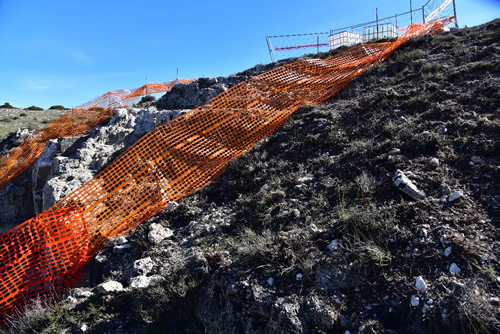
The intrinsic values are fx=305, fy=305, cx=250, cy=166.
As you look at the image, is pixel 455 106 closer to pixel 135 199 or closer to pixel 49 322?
pixel 135 199

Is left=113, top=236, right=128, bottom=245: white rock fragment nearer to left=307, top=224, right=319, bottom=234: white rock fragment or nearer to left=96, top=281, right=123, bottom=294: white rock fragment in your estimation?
left=96, top=281, right=123, bottom=294: white rock fragment

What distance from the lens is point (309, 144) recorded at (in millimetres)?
5527

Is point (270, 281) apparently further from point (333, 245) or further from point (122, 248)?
point (122, 248)

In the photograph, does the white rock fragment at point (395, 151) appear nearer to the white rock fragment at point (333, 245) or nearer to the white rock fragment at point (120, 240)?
the white rock fragment at point (333, 245)

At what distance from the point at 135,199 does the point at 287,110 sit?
153 inches

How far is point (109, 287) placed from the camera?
3.68m

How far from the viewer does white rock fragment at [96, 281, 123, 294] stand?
365 centimetres

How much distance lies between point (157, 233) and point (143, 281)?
974 mm

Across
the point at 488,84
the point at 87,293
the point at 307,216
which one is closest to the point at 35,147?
the point at 87,293

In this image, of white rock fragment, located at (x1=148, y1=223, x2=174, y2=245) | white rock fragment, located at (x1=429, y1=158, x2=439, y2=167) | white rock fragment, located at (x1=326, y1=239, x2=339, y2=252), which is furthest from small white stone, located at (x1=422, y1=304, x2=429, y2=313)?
white rock fragment, located at (x1=148, y1=223, x2=174, y2=245)

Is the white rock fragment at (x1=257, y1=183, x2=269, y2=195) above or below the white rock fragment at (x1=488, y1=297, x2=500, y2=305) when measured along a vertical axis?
above

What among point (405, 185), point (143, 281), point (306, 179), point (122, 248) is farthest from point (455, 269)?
point (122, 248)

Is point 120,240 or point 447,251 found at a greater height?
point 447,251

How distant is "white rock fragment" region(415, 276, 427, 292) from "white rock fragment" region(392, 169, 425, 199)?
3.80 ft
